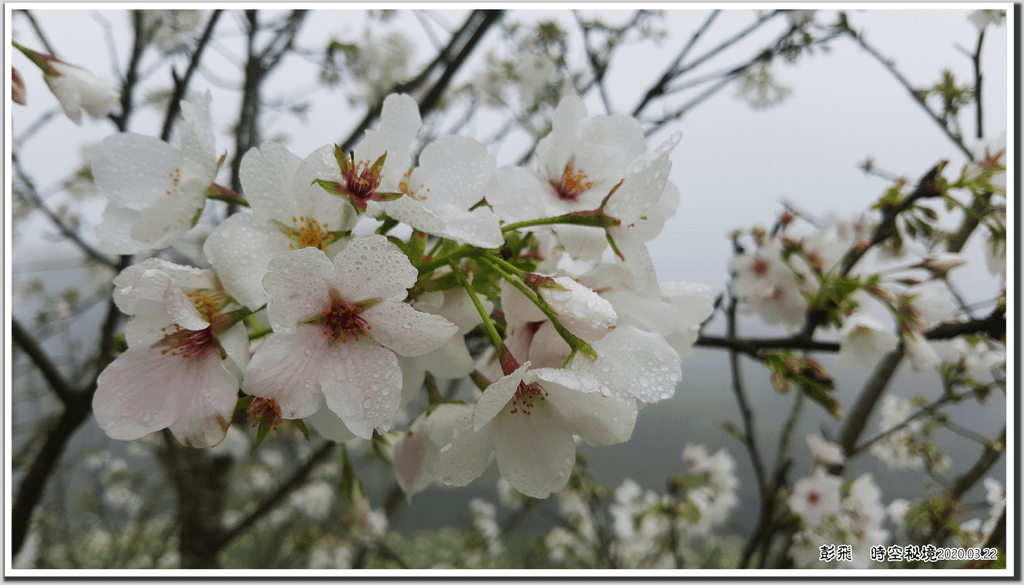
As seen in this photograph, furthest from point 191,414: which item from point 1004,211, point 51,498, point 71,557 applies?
point 51,498

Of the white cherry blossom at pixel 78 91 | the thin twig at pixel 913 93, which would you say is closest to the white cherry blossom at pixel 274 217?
the white cherry blossom at pixel 78 91

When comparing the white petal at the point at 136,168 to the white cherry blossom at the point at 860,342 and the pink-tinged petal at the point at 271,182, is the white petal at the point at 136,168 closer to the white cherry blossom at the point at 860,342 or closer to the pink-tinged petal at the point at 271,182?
the pink-tinged petal at the point at 271,182

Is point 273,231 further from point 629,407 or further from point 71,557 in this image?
point 71,557

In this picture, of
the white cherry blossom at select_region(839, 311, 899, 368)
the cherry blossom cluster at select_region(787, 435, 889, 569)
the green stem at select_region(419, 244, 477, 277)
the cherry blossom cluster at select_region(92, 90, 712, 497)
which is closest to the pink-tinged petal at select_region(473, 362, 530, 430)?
the cherry blossom cluster at select_region(92, 90, 712, 497)

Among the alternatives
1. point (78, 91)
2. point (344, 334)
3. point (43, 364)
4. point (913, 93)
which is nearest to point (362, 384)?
point (344, 334)

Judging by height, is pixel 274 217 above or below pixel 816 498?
above

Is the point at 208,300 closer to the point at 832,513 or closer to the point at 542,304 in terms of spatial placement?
the point at 542,304

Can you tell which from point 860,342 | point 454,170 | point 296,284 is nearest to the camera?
point 296,284
